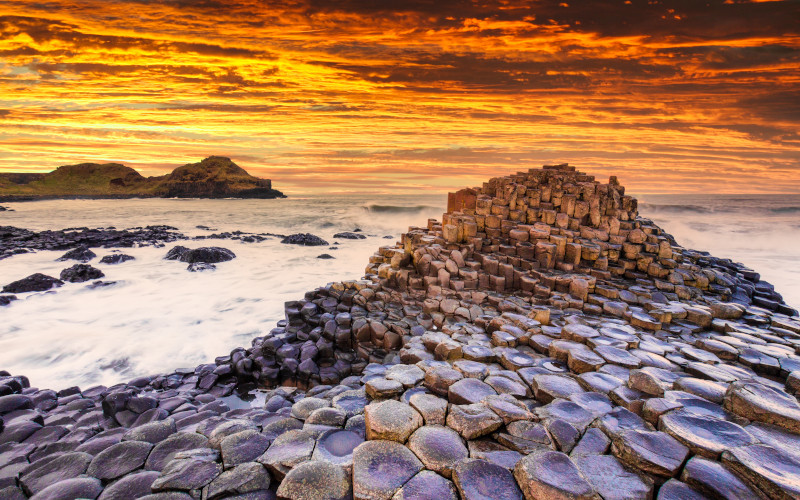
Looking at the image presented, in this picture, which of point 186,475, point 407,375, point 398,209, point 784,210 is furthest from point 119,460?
point 784,210

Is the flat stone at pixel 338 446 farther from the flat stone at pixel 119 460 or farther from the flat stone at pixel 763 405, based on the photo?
the flat stone at pixel 763 405

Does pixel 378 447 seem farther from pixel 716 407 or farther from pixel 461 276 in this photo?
pixel 461 276

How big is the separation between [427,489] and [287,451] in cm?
144

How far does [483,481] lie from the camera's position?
2617 millimetres

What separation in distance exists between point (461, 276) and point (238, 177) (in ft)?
317

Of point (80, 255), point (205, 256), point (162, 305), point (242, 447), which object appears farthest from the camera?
point (80, 255)

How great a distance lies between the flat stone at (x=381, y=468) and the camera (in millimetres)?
2588

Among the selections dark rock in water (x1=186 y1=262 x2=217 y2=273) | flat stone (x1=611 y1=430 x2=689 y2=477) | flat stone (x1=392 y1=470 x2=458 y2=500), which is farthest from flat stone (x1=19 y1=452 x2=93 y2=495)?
dark rock in water (x1=186 y1=262 x2=217 y2=273)

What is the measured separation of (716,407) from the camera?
11.3 ft

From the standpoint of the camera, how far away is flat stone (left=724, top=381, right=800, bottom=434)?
3088mm

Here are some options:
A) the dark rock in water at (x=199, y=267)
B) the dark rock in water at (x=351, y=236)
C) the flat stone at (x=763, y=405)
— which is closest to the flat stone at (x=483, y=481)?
the flat stone at (x=763, y=405)

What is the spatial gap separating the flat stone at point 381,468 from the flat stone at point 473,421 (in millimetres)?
544

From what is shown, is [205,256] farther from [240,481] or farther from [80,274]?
[240,481]

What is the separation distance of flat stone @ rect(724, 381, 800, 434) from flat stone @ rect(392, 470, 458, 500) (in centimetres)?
298
